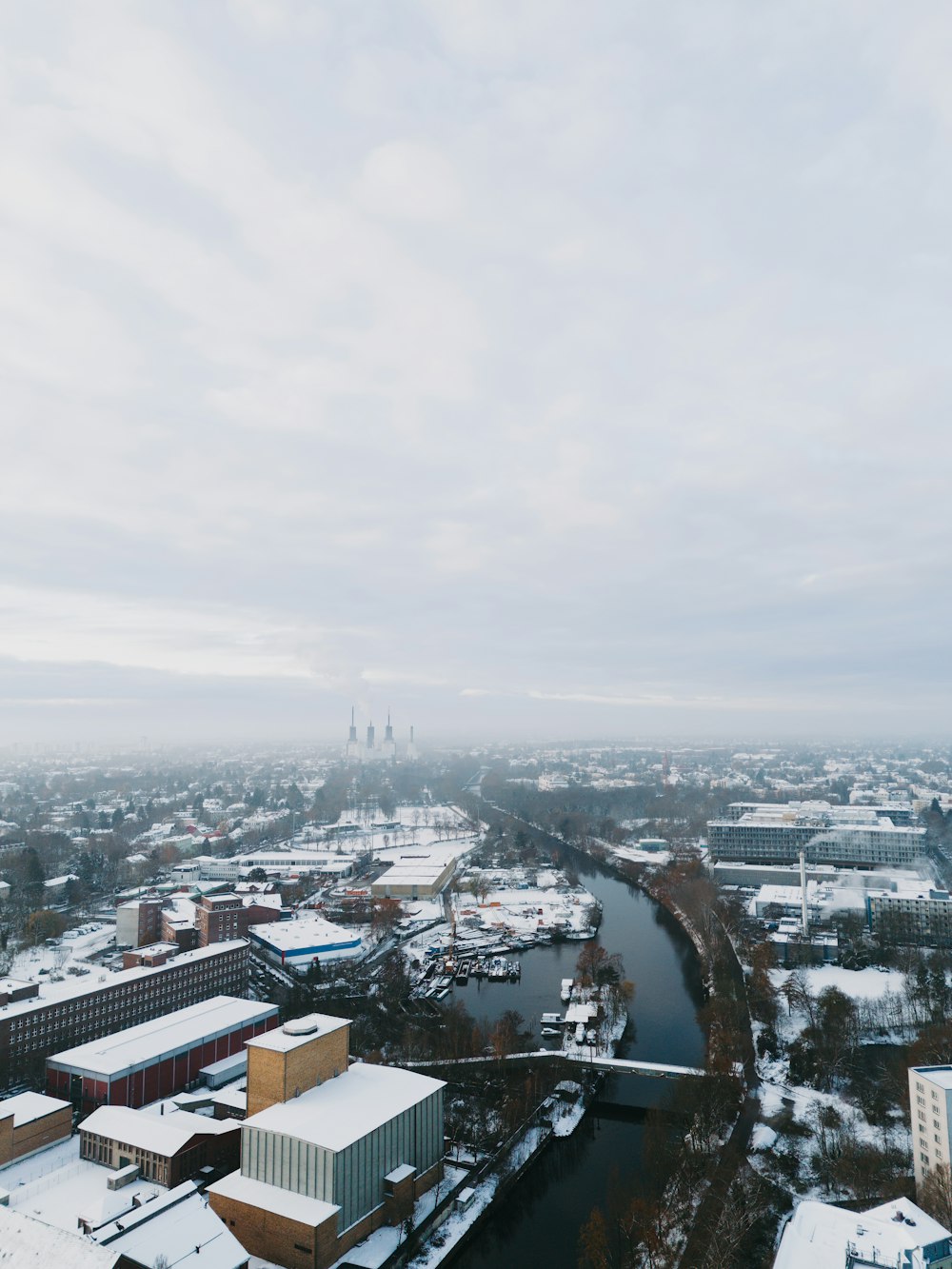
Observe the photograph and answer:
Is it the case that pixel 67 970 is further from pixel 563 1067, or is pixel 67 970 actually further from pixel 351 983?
pixel 563 1067

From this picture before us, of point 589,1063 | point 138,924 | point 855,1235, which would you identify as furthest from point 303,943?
point 855,1235

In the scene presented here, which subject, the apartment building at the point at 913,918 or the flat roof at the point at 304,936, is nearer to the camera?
the apartment building at the point at 913,918

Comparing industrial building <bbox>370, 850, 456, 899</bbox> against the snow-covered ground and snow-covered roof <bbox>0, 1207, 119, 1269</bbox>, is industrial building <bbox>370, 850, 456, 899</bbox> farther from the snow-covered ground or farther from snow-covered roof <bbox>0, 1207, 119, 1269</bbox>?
snow-covered roof <bbox>0, 1207, 119, 1269</bbox>

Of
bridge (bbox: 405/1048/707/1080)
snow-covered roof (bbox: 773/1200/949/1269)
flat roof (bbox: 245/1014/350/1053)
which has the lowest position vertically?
bridge (bbox: 405/1048/707/1080)

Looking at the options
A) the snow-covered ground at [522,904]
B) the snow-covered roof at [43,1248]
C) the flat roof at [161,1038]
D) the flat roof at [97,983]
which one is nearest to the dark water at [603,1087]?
the snow-covered ground at [522,904]

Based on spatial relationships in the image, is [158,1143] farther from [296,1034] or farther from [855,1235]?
[855,1235]

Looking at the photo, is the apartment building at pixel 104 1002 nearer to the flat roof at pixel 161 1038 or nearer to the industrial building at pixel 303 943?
the flat roof at pixel 161 1038

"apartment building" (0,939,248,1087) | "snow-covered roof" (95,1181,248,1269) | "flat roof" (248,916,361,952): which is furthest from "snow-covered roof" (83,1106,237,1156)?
"flat roof" (248,916,361,952)
